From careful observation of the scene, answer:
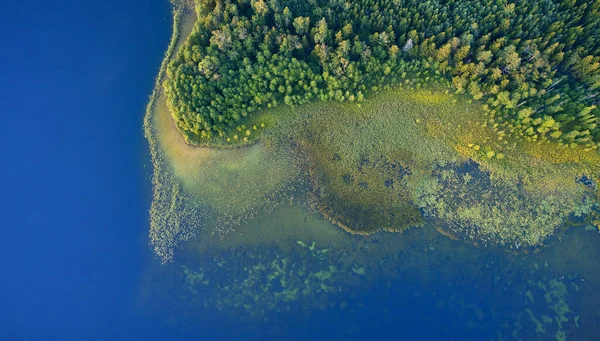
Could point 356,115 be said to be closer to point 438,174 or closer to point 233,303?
point 438,174

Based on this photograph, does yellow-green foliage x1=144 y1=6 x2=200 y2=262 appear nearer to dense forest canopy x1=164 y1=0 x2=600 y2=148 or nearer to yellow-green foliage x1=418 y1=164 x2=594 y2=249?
dense forest canopy x1=164 y1=0 x2=600 y2=148

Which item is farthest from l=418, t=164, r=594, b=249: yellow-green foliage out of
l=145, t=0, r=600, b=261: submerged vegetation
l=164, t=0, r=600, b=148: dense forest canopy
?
l=164, t=0, r=600, b=148: dense forest canopy

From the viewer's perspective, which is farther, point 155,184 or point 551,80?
point 155,184

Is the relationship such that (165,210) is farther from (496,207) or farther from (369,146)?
(496,207)

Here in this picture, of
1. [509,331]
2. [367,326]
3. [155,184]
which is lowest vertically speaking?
[509,331]

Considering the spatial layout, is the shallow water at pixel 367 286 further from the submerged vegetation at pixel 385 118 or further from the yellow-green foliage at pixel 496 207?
the submerged vegetation at pixel 385 118

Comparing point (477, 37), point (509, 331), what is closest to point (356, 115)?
point (477, 37)
